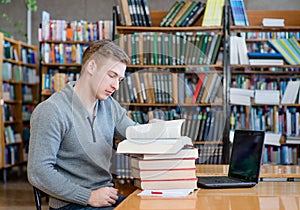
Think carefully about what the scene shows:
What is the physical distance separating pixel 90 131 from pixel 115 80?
0.25m

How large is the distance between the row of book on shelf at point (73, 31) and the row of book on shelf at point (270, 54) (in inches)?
67.6

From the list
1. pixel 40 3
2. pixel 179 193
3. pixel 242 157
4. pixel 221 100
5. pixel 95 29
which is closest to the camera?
pixel 179 193

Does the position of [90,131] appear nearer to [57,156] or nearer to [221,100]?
[57,156]

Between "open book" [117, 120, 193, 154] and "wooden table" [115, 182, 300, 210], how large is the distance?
0.16m

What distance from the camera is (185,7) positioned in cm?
652

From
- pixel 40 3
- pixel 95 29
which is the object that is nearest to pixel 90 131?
pixel 95 29

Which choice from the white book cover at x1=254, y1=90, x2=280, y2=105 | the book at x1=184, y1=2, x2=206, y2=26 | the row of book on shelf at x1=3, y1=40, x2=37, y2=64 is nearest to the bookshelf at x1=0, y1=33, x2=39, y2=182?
the row of book on shelf at x1=3, y1=40, x2=37, y2=64

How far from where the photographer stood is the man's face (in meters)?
2.21

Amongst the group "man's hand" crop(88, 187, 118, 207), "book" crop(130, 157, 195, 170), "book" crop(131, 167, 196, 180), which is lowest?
Answer: "man's hand" crop(88, 187, 118, 207)

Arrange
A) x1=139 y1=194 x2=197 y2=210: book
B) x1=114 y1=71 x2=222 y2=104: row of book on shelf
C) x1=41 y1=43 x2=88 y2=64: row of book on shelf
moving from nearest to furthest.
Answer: x1=139 y1=194 x2=197 y2=210: book → x1=114 y1=71 x2=222 y2=104: row of book on shelf → x1=41 y1=43 x2=88 y2=64: row of book on shelf

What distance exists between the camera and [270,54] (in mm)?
6320

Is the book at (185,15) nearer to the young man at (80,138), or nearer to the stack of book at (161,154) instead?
the young man at (80,138)

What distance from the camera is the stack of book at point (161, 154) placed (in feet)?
6.66

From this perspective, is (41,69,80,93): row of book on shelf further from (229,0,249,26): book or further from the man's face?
the man's face
